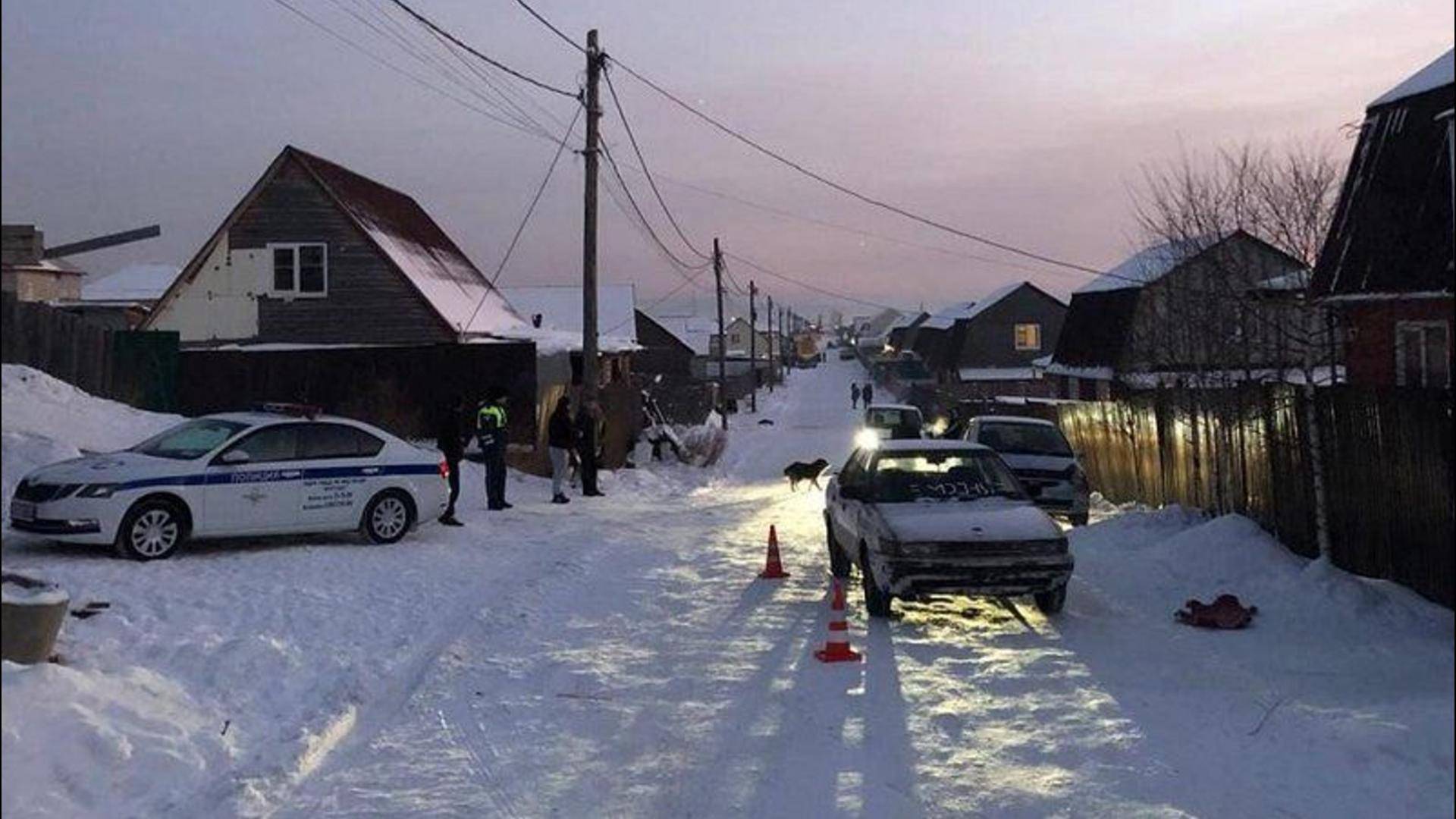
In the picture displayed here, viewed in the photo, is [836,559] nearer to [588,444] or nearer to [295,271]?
[588,444]

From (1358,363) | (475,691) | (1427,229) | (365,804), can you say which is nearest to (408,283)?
(1358,363)

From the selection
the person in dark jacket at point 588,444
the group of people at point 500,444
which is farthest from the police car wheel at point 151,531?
the person in dark jacket at point 588,444

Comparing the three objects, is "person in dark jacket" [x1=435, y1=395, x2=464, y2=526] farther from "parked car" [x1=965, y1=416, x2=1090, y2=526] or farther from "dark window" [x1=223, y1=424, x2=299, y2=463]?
"parked car" [x1=965, y1=416, x2=1090, y2=526]

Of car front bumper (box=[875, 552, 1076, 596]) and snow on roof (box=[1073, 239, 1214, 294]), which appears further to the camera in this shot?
snow on roof (box=[1073, 239, 1214, 294])

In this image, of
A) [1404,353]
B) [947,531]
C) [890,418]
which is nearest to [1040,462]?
[1404,353]

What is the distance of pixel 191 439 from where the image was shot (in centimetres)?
1385

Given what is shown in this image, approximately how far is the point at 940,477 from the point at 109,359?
1581cm

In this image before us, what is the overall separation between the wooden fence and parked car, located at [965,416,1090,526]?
1313 centimetres

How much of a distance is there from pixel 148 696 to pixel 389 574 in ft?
17.5

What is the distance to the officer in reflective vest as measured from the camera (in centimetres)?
1883

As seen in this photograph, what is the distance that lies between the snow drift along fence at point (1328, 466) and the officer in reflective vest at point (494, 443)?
9662 millimetres

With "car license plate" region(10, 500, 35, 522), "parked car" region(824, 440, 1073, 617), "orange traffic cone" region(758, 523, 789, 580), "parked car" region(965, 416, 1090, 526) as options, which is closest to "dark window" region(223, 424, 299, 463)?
"car license plate" region(10, 500, 35, 522)

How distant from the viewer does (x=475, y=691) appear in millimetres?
8773

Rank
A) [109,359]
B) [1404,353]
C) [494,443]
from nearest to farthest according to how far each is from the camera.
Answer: [1404,353] → [494,443] → [109,359]
